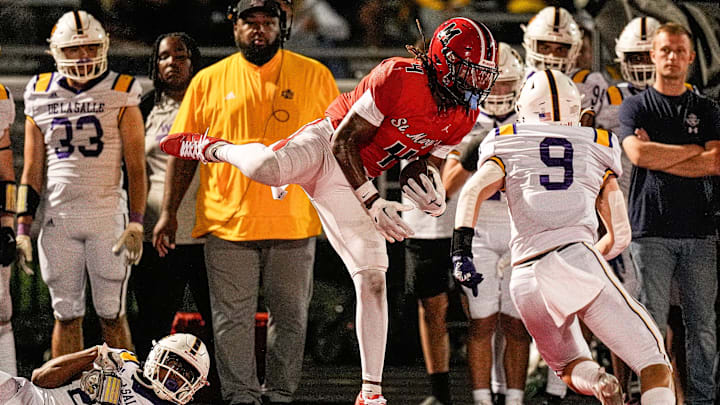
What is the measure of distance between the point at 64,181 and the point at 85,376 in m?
1.72

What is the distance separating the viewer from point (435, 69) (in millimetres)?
4438

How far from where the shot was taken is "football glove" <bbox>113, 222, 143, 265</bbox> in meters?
5.64

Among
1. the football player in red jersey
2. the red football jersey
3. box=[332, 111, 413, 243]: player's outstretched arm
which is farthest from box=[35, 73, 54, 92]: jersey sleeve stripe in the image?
box=[332, 111, 413, 243]: player's outstretched arm

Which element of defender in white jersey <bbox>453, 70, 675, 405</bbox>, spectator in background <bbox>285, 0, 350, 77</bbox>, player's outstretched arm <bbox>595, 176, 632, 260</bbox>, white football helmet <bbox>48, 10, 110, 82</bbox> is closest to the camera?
defender in white jersey <bbox>453, 70, 675, 405</bbox>

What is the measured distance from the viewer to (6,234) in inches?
219

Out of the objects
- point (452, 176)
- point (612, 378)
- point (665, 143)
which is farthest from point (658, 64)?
point (612, 378)

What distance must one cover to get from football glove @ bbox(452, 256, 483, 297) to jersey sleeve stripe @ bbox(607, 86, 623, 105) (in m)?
1.99

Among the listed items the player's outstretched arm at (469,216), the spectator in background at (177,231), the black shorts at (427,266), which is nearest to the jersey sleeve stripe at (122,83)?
the spectator in background at (177,231)

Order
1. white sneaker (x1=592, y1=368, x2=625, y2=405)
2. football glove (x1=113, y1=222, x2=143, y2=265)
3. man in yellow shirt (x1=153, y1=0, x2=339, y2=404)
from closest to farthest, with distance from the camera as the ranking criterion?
white sneaker (x1=592, y1=368, x2=625, y2=405)
man in yellow shirt (x1=153, y1=0, x2=339, y2=404)
football glove (x1=113, y1=222, x2=143, y2=265)

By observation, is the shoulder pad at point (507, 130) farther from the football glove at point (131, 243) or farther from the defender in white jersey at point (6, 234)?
the defender in white jersey at point (6, 234)

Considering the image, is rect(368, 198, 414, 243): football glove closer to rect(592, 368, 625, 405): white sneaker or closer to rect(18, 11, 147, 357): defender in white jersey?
rect(592, 368, 625, 405): white sneaker

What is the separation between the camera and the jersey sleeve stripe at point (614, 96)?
606 cm

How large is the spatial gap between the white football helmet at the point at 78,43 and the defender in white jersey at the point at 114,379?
1999mm

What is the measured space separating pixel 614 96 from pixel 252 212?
7.22 ft
